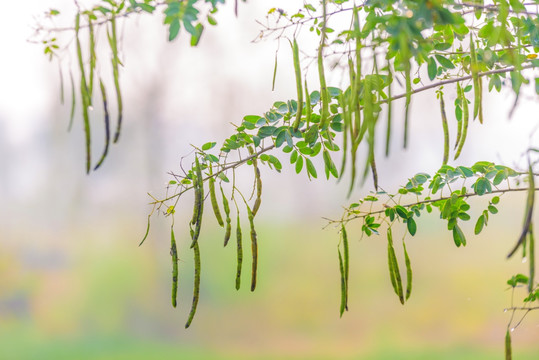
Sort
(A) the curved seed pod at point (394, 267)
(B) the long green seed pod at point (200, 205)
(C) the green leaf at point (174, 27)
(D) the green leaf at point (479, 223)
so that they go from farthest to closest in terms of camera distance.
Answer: (D) the green leaf at point (479, 223) < (A) the curved seed pod at point (394, 267) < (B) the long green seed pod at point (200, 205) < (C) the green leaf at point (174, 27)

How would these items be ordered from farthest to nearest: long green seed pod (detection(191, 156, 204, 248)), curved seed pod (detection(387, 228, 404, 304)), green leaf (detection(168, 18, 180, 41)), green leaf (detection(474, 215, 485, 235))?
green leaf (detection(474, 215, 485, 235)) → curved seed pod (detection(387, 228, 404, 304)) → long green seed pod (detection(191, 156, 204, 248)) → green leaf (detection(168, 18, 180, 41))

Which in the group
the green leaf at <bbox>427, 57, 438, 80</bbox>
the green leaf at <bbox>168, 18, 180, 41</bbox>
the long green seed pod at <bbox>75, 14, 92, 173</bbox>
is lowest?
the long green seed pod at <bbox>75, 14, 92, 173</bbox>

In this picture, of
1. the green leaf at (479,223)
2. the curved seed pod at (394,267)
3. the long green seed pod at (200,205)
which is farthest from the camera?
the green leaf at (479,223)

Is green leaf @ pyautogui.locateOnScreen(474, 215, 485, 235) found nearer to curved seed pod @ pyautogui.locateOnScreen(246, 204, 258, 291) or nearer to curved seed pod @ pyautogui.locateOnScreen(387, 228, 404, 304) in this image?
curved seed pod @ pyautogui.locateOnScreen(387, 228, 404, 304)

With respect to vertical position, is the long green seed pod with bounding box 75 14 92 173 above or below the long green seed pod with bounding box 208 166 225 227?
above

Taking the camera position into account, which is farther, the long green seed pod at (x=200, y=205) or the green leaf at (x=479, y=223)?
the green leaf at (x=479, y=223)

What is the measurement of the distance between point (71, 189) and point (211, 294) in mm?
672

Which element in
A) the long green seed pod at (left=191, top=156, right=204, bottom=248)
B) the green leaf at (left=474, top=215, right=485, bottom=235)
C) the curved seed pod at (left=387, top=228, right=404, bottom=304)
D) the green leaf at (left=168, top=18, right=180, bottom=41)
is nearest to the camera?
the green leaf at (left=168, top=18, right=180, bottom=41)

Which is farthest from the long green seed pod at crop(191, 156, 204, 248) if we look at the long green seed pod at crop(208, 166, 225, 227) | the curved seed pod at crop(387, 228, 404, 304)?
the curved seed pod at crop(387, 228, 404, 304)

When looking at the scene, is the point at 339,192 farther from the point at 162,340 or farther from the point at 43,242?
the point at 43,242

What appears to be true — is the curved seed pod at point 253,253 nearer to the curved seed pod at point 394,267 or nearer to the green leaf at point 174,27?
the curved seed pod at point 394,267

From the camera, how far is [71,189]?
7.44 feet

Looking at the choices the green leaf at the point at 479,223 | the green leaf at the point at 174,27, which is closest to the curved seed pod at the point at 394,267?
the green leaf at the point at 479,223

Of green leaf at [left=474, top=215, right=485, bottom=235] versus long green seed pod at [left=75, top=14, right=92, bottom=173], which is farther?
green leaf at [left=474, top=215, right=485, bottom=235]
